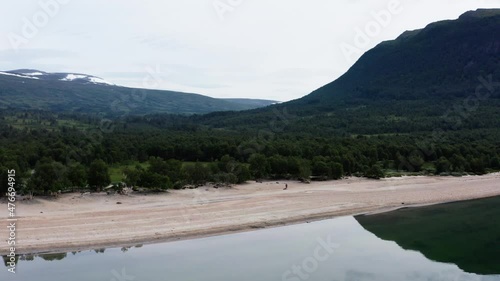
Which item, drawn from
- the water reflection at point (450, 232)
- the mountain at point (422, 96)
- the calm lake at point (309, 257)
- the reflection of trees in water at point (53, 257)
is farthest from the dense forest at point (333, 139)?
the water reflection at point (450, 232)

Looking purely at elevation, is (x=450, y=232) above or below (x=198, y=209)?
below

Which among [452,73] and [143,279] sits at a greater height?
[452,73]

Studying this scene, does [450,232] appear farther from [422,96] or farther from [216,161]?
[422,96]

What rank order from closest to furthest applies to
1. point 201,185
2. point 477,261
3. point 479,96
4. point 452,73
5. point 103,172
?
point 477,261 → point 103,172 → point 201,185 → point 479,96 → point 452,73

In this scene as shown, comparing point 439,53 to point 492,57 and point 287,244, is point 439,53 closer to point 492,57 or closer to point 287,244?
point 492,57

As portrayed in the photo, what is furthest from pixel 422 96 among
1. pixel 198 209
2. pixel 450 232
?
pixel 198 209

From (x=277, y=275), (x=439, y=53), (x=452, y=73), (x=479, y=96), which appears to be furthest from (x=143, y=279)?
(x=439, y=53)

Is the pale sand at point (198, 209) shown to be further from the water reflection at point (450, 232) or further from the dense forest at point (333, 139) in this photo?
the dense forest at point (333, 139)
